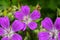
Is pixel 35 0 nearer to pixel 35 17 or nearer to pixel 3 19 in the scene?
pixel 35 17

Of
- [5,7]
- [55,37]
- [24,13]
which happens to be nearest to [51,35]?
[55,37]

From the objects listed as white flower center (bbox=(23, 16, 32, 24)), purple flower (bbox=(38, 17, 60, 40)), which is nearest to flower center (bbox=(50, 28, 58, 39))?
purple flower (bbox=(38, 17, 60, 40))

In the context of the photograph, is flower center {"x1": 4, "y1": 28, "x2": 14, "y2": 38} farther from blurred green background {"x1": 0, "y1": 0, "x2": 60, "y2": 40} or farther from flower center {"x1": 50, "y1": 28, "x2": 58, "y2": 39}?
flower center {"x1": 50, "y1": 28, "x2": 58, "y2": 39}

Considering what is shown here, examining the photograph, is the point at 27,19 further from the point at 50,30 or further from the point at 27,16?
the point at 50,30

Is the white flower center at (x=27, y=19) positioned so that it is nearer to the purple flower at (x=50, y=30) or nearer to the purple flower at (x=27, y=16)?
the purple flower at (x=27, y=16)

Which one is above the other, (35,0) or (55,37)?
(35,0)

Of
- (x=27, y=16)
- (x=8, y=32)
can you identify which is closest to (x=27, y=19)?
(x=27, y=16)
